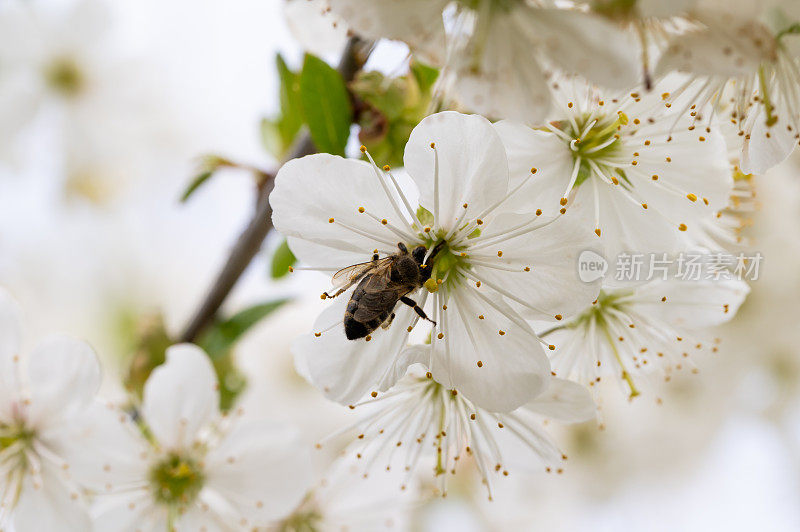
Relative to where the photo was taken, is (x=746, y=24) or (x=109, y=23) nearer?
(x=746, y=24)

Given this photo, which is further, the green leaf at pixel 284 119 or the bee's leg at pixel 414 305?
the green leaf at pixel 284 119

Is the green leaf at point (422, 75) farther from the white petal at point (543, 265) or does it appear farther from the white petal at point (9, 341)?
the white petal at point (9, 341)

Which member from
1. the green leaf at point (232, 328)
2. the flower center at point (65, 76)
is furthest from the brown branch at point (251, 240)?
the flower center at point (65, 76)

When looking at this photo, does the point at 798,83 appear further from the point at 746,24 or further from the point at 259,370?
the point at 259,370

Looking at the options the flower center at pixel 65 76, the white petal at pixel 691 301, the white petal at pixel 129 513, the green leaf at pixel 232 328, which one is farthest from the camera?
the flower center at pixel 65 76

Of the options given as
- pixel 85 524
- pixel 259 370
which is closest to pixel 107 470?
pixel 85 524

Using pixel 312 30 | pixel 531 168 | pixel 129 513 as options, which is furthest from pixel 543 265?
pixel 129 513

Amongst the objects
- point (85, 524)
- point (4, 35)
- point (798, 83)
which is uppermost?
point (798, 83)
